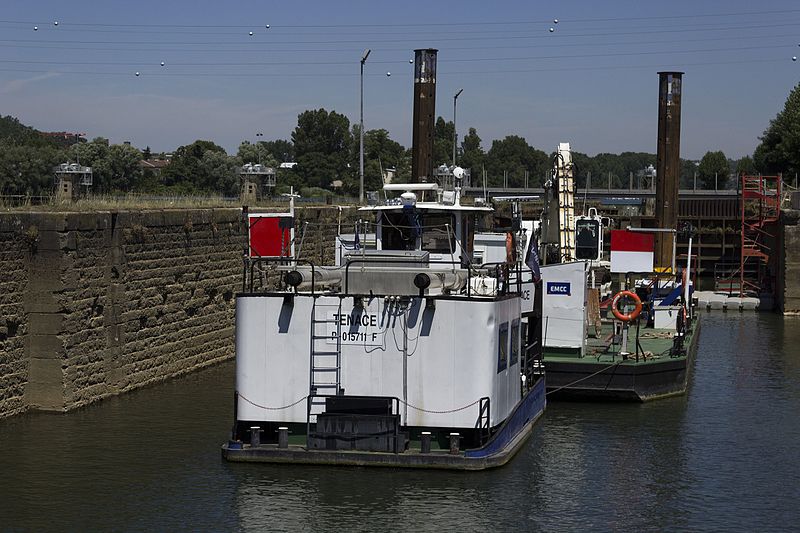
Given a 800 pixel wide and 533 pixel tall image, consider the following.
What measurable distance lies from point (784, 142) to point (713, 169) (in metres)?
57.7

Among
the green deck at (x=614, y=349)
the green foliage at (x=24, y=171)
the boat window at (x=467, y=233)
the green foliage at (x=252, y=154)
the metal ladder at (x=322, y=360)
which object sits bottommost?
the green deck at (x=614, y=349)

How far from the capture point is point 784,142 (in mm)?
88125

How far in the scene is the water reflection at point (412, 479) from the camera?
17.8 metres

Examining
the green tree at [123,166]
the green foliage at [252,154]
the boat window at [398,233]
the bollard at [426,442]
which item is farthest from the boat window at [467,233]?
the green foliage at [252,154]

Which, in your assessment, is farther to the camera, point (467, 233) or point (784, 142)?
point (784, 142)

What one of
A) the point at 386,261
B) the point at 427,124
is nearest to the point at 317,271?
the point at 386,261

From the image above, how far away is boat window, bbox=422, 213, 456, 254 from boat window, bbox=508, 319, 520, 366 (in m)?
2.40

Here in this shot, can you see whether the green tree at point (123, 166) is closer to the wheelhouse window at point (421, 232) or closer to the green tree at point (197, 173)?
the green tree at point (197, 173)

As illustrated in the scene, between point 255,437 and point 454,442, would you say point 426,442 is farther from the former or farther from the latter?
point 255,437

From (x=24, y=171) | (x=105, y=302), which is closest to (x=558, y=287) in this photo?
(x=105, y=302)

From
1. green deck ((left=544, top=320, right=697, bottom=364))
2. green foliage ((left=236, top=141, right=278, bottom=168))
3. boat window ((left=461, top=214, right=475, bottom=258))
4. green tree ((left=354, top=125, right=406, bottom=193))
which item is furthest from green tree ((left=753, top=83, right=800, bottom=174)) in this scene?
boat window ((left=461, top=214, right=475, bottom=258))

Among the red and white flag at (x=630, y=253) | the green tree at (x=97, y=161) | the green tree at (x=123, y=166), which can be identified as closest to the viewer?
the red and white flag at (x=630, y=253)

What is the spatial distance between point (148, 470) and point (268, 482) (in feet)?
8.22

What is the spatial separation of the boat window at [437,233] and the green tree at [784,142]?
68.7 m
